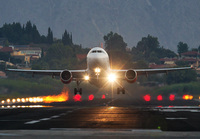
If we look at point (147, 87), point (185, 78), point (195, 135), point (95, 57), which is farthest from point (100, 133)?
point (185, 78)

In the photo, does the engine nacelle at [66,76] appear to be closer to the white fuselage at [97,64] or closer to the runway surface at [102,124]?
the white fuselage at [97,64]

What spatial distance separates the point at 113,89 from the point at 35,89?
14524 mm

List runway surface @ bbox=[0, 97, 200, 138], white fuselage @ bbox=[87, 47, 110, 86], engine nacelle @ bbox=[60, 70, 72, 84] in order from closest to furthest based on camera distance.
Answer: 1. runway surface @ bbox=[0, 97, 200, 138]
2. white fuselage @ bbox=[87, 47, 110, 86]
3. engine nacelle @ bbox=[60, 70, 72, 84]

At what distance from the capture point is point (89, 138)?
36.8ft

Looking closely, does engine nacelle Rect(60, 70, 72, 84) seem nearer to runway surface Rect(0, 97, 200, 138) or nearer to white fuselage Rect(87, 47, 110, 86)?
white fuselage Rect(87, 47, 110, 86)

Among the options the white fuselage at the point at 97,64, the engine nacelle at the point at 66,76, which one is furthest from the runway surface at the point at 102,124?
the engine nacelle at the point at 66,76

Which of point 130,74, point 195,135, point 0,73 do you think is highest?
point 0,73

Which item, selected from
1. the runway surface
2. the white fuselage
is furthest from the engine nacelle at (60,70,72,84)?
the runway surface

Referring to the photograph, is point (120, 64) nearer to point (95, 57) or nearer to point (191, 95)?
point (191, 95)

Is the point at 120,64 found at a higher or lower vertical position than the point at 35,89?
higher

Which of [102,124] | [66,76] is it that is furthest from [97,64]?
[102,124]

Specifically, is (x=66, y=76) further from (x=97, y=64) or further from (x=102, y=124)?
(x=102, y=124)

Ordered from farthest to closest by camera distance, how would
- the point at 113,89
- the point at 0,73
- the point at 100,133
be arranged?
the point at 0,73, the point at 113,89, the point at 100,133

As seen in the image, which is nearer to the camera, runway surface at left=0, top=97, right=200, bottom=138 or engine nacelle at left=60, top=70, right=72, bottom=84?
runway surface at left=0, top=97, right=200, bottom=138
